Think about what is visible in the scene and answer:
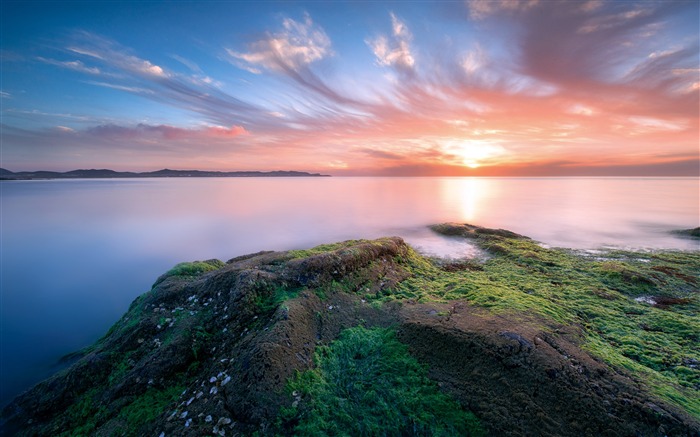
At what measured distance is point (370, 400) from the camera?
5855 mm

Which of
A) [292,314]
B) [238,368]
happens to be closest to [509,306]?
[292,314]

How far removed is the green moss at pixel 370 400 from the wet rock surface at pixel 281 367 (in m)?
0.27

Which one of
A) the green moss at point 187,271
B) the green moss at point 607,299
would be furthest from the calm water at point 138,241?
the green moss at point 607,299

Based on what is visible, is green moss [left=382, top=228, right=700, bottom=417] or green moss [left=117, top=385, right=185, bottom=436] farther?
green moss [left=382, top=228, right=700, bottom=417]

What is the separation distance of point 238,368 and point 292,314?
5.89 ft

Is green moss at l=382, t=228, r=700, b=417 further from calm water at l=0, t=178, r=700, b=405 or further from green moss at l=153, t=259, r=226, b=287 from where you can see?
green moss at l=153, t=259, r=226, b=287

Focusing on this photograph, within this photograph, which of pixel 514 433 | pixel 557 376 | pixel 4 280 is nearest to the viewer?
pixel 514 433

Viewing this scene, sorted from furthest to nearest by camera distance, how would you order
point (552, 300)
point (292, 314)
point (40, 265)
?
point (40, 265), point (552, 300), point (292, 314)

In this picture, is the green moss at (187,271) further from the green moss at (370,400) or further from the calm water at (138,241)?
the green moss at (370,400)

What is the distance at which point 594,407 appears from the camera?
5.08 meters

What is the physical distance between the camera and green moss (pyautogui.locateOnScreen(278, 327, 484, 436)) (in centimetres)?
530

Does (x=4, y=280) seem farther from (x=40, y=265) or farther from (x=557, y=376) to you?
(x=557, y=376)

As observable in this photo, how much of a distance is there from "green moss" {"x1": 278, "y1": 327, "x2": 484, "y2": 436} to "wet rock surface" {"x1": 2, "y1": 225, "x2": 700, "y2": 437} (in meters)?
0.27

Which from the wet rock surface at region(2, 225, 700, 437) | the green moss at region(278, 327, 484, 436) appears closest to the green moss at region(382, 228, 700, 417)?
the wet rock surface at region(2, 225, 700, 437)
